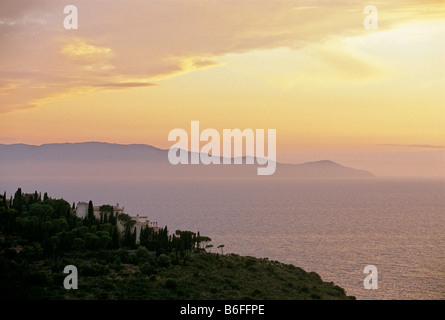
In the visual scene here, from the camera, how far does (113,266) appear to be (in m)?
52.1

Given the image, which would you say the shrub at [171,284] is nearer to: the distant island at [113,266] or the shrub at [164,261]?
the distant island at [113,266]

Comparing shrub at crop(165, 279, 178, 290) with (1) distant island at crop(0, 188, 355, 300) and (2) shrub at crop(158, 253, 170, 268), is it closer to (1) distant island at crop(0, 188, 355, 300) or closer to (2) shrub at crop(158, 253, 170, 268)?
(1) distant island at crop(0, 188, 355, 300)

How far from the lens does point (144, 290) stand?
45.2 meters

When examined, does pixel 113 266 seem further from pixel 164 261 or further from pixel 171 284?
pixel 171 284

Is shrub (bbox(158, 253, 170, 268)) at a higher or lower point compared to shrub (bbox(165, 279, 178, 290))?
higher

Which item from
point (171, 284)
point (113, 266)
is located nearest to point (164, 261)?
point (113, 266)

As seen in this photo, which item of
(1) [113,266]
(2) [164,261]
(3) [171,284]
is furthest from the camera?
(2) [164,261]

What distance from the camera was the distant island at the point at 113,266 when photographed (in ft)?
145

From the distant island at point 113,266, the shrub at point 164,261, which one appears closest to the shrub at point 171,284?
the distant island at point 113,266

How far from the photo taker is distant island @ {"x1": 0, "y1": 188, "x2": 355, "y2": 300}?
44.2m

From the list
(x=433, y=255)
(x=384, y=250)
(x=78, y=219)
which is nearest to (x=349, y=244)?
(x=384, y=250)

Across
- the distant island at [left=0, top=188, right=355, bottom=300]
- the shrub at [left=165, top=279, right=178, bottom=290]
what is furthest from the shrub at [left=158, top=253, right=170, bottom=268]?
the shrub at [left=165, top=279, right=178, bottom=290]
